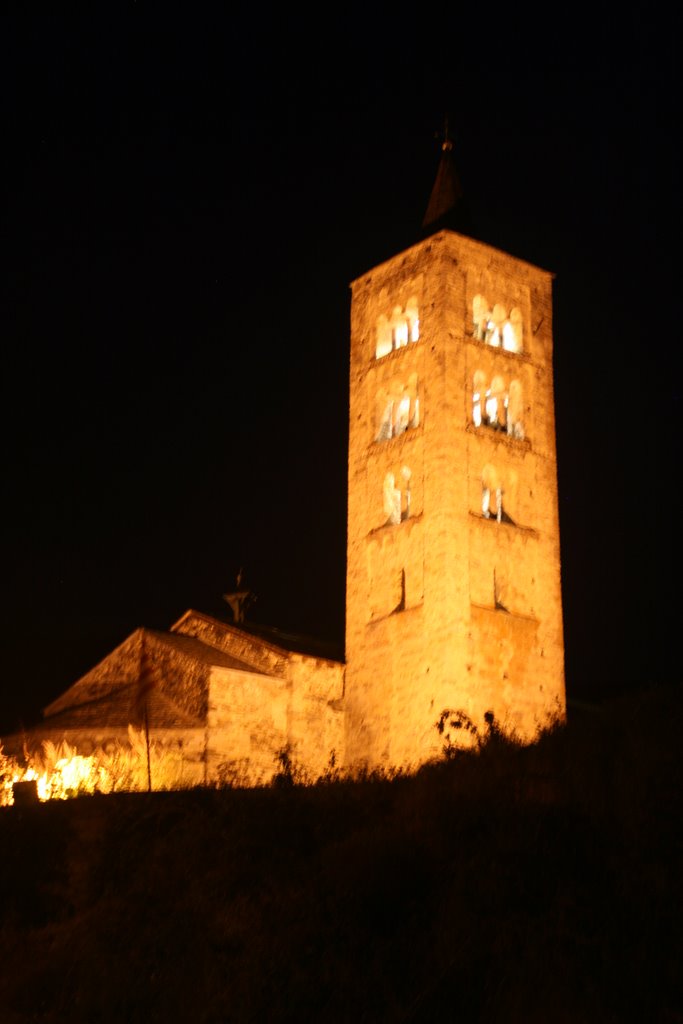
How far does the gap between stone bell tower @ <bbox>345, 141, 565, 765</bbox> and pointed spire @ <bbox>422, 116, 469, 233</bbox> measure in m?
0.39

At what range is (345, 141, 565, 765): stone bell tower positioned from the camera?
33438 mm

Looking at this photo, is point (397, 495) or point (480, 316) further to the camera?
point (480, 316)

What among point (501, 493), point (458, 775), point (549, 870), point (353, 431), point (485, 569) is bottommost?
point (549, 870)

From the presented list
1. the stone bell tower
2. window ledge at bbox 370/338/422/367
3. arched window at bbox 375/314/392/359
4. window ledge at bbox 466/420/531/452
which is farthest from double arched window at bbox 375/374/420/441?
window ledge at bbox 466/420/531/452

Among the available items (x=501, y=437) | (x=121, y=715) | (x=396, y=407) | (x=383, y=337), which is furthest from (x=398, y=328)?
(x=121, y=715)

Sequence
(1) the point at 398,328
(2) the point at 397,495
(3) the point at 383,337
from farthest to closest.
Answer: (3) the point at 383,337 → (1) the point at 398,328 → (2) the point at 397,495

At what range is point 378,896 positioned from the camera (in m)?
16.0

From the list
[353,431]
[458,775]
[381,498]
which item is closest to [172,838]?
[458,775]

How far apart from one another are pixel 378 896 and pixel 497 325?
24470 mm

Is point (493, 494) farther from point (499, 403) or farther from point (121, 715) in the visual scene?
point (121, 715)

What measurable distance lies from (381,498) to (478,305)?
6177mm

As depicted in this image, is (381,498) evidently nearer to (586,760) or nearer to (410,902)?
(586,760)

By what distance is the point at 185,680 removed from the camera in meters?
34.1

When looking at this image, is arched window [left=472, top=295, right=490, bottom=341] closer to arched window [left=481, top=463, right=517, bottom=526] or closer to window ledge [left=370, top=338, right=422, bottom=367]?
window ledge [left=370, top=338, right=422, bottom=367]
